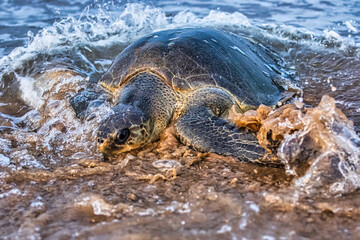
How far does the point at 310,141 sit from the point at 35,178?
190cm

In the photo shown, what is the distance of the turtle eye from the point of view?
106 inches

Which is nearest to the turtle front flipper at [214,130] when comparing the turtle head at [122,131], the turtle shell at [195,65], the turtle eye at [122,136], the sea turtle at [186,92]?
the sea turtle at [186,92]

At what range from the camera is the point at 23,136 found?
309cm

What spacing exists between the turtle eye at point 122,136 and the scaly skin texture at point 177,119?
23mm

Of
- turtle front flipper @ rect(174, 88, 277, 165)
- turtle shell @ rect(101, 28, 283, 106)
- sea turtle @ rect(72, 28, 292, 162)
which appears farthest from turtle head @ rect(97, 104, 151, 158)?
turtle shell @ rect(101, 28, 283, 106)

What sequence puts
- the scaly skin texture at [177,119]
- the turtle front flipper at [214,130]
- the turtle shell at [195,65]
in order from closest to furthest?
the turtle front flipper at [214,130], the scaly skin texture at [177,119], the turtle shell at [195,65]

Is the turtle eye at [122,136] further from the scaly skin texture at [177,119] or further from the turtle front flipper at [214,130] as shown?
the turtle front flipper at [214,130]

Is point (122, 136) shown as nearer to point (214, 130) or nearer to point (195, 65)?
point (214, 130)

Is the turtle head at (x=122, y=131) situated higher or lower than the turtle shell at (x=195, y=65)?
lower

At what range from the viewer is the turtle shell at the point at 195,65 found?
3.31 m

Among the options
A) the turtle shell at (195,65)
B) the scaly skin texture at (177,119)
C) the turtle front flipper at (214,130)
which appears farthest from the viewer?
the turtle shell at (195,65)

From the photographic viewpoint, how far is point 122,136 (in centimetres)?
273

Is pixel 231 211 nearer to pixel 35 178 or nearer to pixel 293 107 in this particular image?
pixel 293 107

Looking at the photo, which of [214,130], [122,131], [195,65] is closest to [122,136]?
[122,131]
